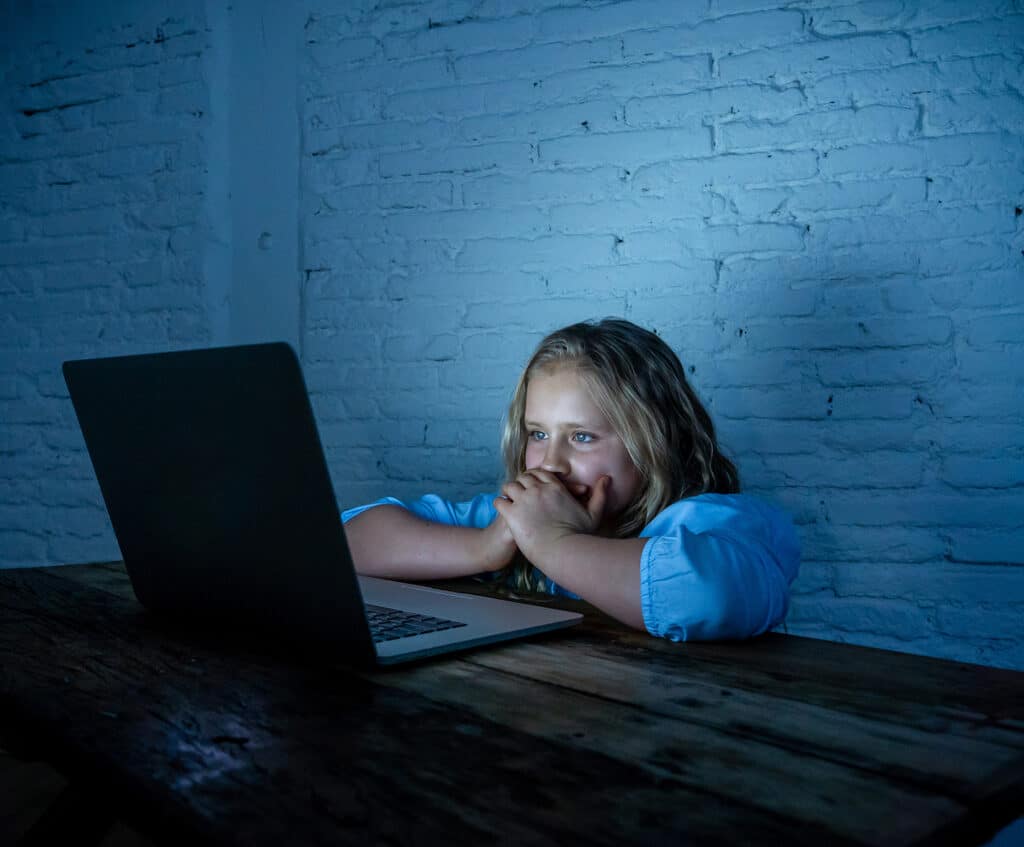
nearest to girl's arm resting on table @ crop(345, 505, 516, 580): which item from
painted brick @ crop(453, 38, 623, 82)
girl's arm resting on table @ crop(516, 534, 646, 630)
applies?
girl's arm resting on table @ crop(516, 534, 646, 630)

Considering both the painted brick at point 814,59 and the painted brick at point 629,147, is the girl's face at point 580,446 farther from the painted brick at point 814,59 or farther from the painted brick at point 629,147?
the painted brick at point 814,59

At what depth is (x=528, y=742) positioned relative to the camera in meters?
0.59

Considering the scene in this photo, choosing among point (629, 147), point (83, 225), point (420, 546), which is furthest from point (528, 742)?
point (83, 225)

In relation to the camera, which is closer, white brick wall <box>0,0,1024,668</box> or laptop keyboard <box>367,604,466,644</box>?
laptop keyboard <box>367,604,466,644</box>

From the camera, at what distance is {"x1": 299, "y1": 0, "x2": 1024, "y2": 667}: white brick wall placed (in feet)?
5.83

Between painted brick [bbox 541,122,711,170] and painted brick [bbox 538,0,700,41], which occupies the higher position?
painted brick [bbox 538,0,700,41]

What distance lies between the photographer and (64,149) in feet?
8.50

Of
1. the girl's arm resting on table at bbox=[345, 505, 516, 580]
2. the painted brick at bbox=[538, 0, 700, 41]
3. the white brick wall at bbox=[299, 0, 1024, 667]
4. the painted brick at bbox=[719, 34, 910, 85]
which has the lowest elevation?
the girl's arm resting on table at bbox=[345, 505, 516, 580]

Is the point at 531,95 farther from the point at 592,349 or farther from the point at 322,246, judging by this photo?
the point at 592,349

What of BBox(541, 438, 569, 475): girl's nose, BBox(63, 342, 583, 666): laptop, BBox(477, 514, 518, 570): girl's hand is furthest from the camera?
BBox(541, 438, 569, 475): girl's nose

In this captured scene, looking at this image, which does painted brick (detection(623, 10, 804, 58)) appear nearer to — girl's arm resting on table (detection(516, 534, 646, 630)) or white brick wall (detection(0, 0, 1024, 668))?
white brick wall (detection(0, 0, 1024, 668))

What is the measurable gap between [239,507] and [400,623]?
9.1 inches

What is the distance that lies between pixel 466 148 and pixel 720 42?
653mm

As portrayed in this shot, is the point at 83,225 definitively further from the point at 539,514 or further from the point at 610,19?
the point at 539,514
